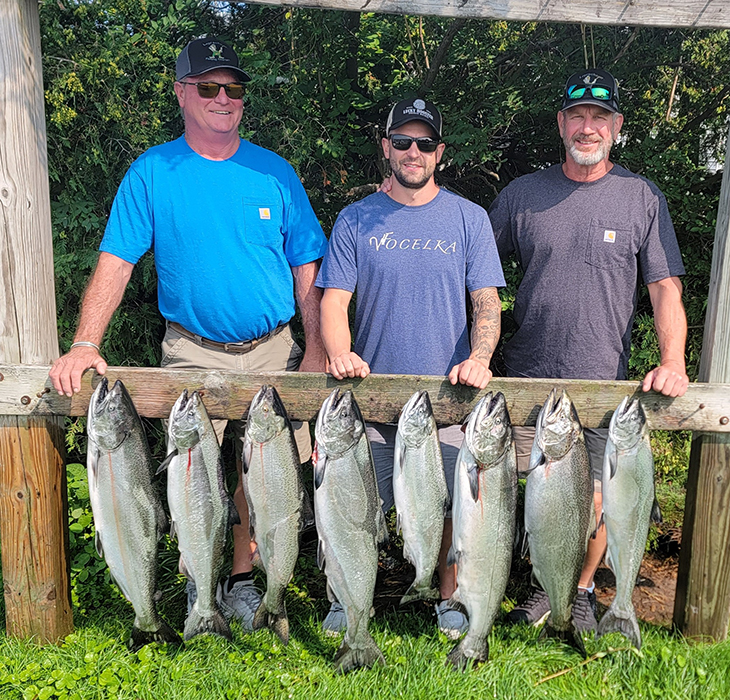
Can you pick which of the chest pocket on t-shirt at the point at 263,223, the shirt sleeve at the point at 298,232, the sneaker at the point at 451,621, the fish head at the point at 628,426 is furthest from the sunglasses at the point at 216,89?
the sneaker at the point at 451,621

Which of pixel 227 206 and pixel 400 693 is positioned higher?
pixel 227 206

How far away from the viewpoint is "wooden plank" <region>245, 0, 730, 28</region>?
9.81ft

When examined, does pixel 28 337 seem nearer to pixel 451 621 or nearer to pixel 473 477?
pixel 473 477

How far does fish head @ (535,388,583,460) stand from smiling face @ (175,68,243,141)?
7.17ft

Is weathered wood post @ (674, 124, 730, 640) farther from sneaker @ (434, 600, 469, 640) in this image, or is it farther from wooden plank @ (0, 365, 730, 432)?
sneaker @ (434, 600, 469, 640)

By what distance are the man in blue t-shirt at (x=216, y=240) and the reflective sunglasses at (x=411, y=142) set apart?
63 centimetres

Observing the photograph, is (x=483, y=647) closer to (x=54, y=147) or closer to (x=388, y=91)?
(x=388, y=91)

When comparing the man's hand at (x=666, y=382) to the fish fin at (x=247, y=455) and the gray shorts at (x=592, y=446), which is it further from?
the fish fin at (x=247, y=455)

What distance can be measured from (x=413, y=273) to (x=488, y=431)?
3.04 ft

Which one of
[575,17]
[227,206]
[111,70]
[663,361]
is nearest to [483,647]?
[663,361]

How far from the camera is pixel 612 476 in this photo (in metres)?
3.08

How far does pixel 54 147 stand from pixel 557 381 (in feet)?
13.3

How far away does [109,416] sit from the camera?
9.71 ft

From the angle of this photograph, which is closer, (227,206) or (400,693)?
(400,693)
